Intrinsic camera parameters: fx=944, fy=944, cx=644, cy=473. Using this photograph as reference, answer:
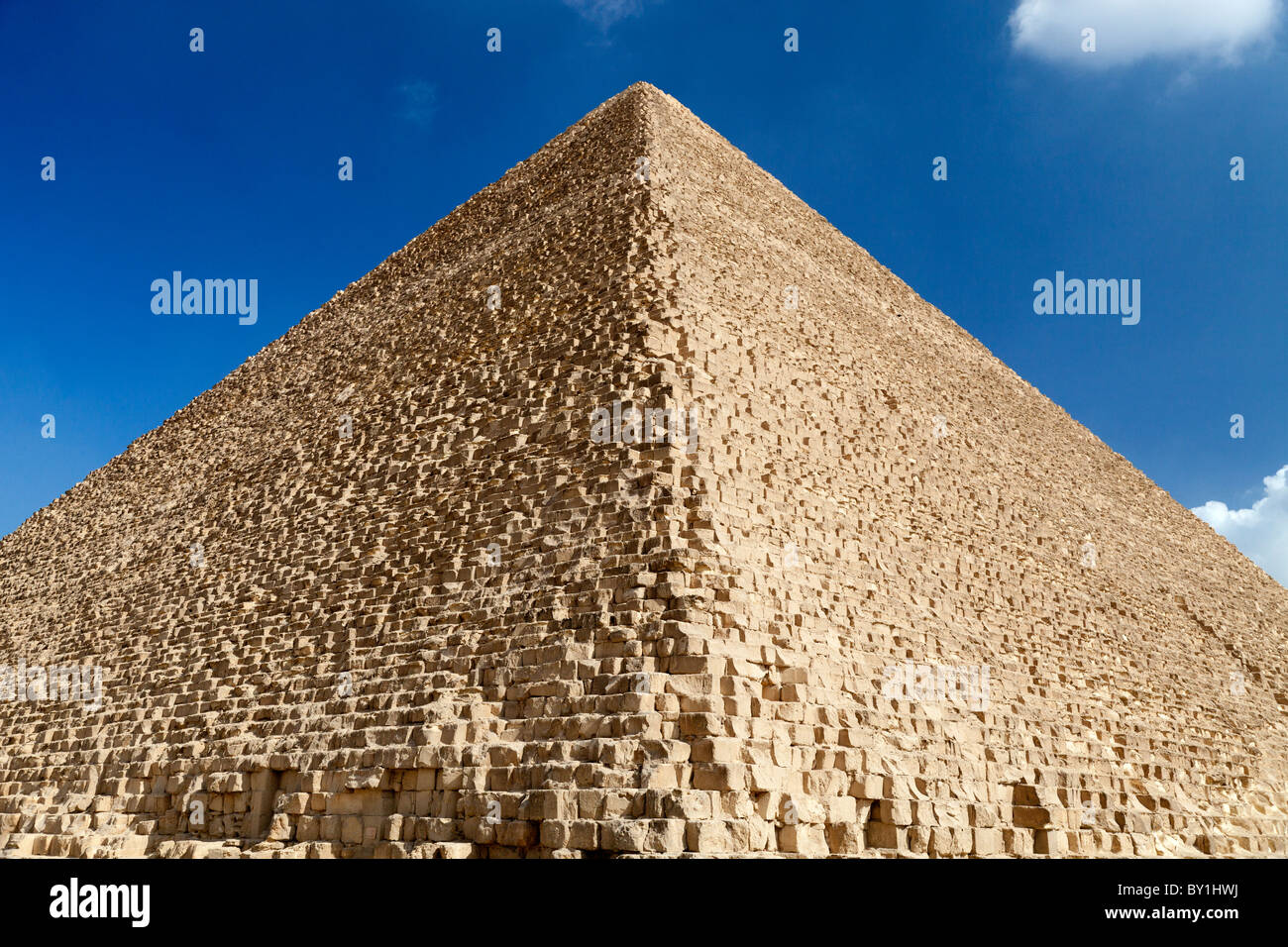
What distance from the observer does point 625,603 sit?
26.6 feet

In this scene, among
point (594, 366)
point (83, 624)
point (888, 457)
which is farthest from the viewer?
point (83, 624)

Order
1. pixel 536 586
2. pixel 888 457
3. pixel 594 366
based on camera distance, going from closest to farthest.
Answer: pixel 536 586 < pixel 594 366 < pixel 888 457

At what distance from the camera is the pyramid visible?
24.6ft

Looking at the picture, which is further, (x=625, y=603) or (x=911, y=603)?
(x=911, y=603)

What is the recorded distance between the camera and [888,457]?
1431 centimetres

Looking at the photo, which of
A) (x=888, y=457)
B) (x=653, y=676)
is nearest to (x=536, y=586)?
(x=653, y=676)

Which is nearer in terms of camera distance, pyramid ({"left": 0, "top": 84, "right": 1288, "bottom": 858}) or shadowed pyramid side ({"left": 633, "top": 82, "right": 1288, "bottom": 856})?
pyramid ({"left": 0, "top": 84, "right": 1288, "bottom": 858})

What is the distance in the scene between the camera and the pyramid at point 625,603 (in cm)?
750

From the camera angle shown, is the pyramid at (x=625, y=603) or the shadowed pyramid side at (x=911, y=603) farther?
the shadowed pyramid side at (x=911, y=603)
